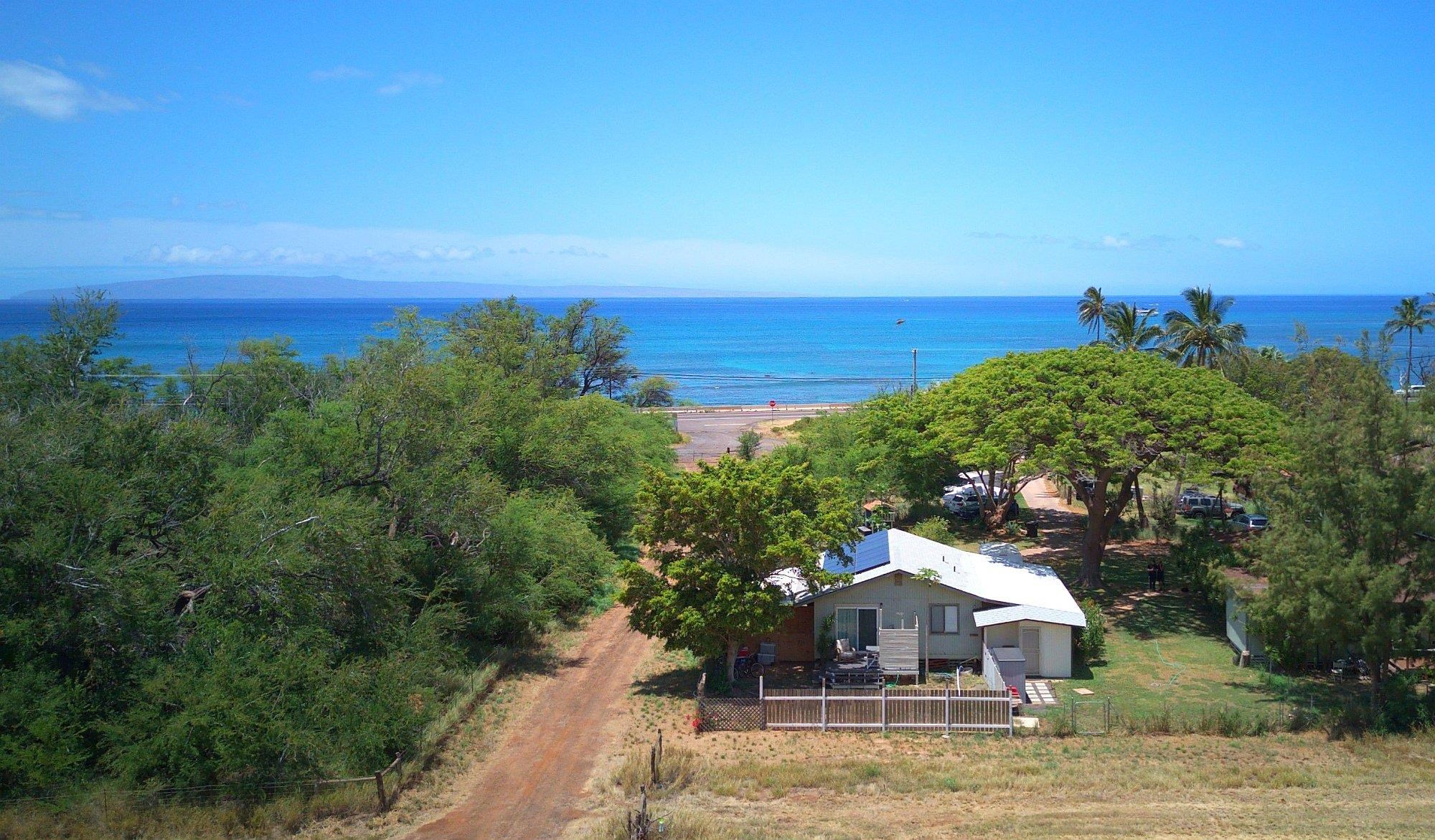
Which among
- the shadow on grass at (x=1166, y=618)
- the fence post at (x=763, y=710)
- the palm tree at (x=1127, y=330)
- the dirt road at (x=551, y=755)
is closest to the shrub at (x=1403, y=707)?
the shadow on grass at (x=1166, y=618)

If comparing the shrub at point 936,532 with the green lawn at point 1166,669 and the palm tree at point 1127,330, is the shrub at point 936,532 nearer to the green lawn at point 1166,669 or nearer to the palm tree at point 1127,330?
the green lawn at point 1166,669

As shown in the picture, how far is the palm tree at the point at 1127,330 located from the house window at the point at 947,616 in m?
30.4

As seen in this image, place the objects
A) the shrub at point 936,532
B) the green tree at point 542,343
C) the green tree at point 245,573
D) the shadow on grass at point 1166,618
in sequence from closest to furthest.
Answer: the green tree at point 245,573 < the shadow on grass at point 1166,618 < the shrub at point 936,532 < the green tree at point 542,343

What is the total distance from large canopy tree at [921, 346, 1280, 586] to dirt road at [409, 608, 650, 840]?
40.5ft

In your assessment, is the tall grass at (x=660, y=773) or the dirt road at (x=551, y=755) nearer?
the dirt road at (x=551, y=755)

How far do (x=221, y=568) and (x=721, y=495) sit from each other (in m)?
10.2

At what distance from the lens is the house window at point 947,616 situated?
23953mm

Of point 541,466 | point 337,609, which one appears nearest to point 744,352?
point 541,466

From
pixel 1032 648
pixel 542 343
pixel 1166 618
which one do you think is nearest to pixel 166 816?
pixel 1032 648

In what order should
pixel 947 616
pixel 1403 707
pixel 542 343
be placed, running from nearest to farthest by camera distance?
pixel 1403 707
pixel 947 616
pixel 542 343

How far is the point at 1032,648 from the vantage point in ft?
76.5

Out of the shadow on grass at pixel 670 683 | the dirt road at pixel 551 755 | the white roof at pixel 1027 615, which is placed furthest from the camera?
the white roof at pixel 1027 615

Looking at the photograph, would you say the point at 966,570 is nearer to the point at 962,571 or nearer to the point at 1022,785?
the point at 962,571

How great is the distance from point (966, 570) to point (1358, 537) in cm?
891
